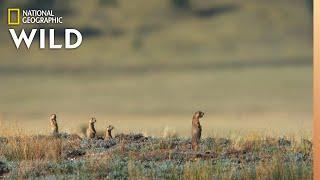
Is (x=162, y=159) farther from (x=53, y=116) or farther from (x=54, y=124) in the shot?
(x=54, y=124)

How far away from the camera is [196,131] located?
1496cm

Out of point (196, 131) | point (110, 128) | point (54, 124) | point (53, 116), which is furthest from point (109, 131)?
point (196, 131)

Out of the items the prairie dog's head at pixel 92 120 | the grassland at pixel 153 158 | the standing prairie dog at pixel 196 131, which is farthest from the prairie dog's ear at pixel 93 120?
the standing prairie dog at pixel 196 131

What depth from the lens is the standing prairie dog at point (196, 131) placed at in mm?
14706

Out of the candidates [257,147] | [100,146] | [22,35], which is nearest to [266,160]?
[257,147]

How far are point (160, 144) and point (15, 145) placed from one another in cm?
232

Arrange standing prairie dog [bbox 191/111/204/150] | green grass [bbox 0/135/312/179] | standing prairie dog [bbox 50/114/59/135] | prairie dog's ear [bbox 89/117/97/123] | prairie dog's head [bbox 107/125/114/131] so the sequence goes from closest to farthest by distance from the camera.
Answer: green grass [bbox 0/135/312/179], standing prairie dog [bbox 191/111/204/150], standing prairie dog [bbox 50/114/59/135], prairie dog's ear [bbox 89/117/97/123], prairie dog's head [bbox 107/125/114/131]

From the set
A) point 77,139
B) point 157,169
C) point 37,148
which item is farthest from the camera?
point 77,139

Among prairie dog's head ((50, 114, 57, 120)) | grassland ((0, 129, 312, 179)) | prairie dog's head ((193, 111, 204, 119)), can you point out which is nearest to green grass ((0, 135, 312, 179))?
grassland ((0, 129, 312, 179))

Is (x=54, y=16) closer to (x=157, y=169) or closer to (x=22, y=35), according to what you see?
(x=22, y=35)

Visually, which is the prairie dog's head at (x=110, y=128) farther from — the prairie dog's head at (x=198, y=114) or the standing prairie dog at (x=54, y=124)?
the prairie dog's head at (x=198, y=114)

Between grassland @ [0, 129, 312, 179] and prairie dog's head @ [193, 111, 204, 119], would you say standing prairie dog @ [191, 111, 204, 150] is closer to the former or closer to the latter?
prairie dog's head @ [193, 111, 204, 119]

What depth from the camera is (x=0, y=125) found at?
1523cm

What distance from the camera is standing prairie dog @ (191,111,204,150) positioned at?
14706mm
